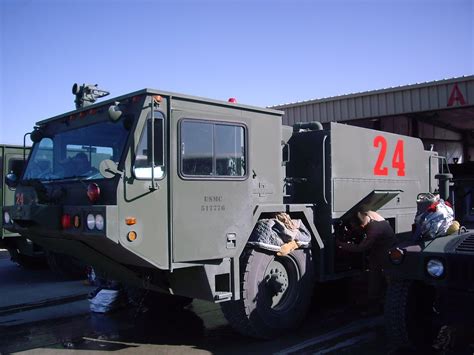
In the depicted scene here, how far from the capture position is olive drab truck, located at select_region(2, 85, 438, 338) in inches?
173

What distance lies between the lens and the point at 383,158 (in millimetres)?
7062

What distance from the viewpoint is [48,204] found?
485 cm

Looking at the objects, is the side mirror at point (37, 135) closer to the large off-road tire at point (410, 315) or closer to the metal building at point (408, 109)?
the large off-road tire at point (410, 315)

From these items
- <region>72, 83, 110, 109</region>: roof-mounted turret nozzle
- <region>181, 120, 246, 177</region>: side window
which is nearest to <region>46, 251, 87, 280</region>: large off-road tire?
<region>72, 83, 110, 109</region>: roof-mounted turret nozzle

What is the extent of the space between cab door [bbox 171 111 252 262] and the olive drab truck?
1 cm

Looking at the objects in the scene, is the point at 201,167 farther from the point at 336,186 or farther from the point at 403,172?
the point at 403,172

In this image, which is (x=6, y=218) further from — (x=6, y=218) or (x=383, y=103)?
(x=383, y=103)

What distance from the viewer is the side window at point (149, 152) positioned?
4.39 m

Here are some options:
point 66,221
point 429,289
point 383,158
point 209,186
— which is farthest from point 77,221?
point 383,158

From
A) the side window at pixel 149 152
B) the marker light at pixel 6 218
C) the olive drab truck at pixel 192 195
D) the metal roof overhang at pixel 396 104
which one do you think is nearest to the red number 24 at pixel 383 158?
the olive drab truck at pixel 192 195

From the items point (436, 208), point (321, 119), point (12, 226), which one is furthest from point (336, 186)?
point (321, 119)

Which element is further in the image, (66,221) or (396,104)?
(396,104)

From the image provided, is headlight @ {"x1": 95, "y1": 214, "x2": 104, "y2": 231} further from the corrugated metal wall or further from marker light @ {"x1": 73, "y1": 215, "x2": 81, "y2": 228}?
the corrugated metal wall

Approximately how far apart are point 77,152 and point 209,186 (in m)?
1.55
